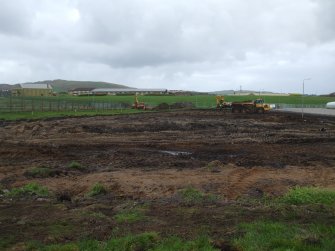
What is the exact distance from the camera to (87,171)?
17.6 m

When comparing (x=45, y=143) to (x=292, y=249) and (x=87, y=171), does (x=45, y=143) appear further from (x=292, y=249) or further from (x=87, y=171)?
(x=292, y=249)

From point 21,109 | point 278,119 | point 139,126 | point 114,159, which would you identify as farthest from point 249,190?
point 21,109

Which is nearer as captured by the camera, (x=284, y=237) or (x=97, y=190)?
(x=284, y=237)

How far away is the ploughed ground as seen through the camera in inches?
357

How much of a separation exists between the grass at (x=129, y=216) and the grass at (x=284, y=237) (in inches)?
86.7

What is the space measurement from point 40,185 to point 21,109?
47379 millimetres

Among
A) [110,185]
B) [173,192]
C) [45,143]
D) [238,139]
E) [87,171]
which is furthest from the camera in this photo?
[238,139]

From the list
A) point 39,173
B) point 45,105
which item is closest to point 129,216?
point 39,173

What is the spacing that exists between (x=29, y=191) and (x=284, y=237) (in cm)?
818

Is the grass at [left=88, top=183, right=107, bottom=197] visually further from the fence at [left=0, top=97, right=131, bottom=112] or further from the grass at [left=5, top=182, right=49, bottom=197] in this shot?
the fence at [left=0, top=97, right=131, bottom=112]

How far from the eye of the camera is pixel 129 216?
9.78 m

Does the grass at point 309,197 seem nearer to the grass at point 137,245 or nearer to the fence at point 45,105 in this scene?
the grass at point 137,245

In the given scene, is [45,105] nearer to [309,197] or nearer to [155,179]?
[155,179]

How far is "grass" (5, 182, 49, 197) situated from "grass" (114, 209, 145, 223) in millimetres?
3741
